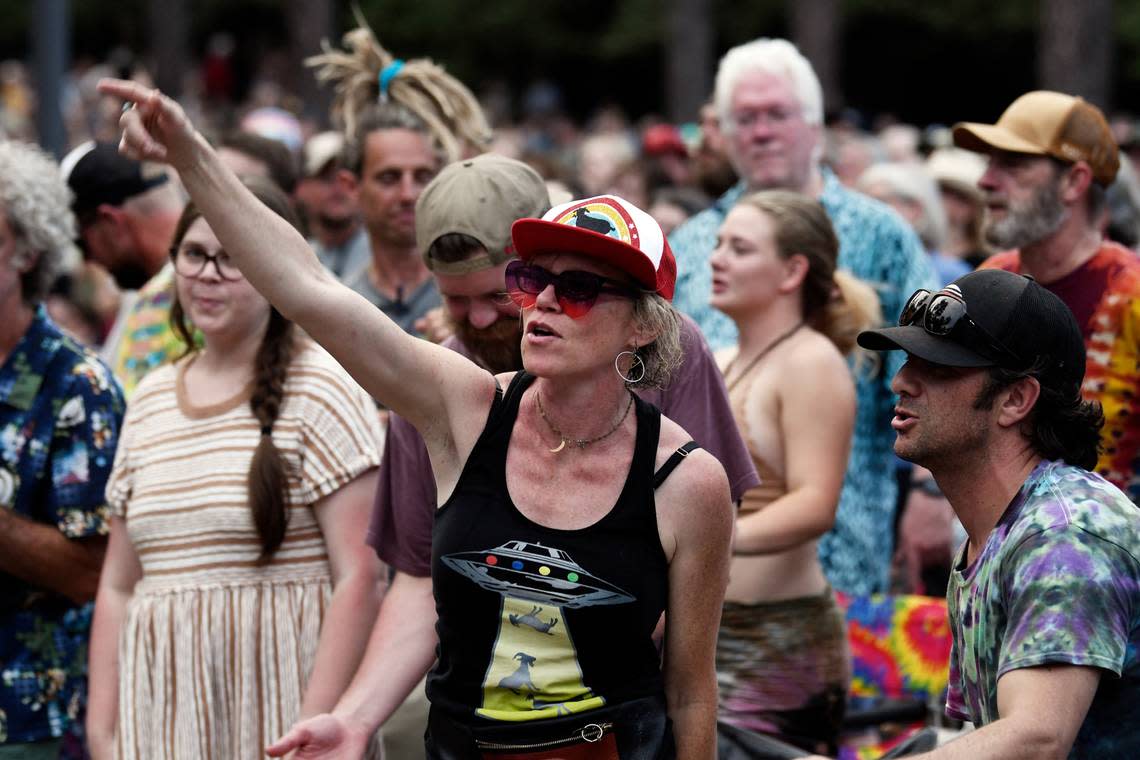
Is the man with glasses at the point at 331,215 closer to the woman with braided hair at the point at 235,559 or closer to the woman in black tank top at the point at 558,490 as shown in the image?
the woman with braided hair at the point at 235,559

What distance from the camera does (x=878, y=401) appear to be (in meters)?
6.02

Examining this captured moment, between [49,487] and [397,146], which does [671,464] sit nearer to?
[49,487]

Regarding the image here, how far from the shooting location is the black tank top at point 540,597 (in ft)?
10.5

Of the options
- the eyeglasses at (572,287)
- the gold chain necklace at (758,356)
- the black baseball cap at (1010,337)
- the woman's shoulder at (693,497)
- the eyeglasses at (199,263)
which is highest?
the eyeglasses at (199,263)

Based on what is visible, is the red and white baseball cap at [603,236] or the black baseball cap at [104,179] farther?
the black baseball cap at [104,179]

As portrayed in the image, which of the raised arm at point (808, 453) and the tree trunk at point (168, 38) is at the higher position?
the tree trunk at point (168, 38)

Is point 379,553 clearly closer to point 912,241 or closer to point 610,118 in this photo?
point 912,241

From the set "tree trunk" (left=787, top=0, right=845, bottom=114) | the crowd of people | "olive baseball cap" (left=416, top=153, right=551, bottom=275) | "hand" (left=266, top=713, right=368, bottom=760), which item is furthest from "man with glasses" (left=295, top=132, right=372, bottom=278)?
"tree trunk" (left=787, top=0, right=845, bottom=114)

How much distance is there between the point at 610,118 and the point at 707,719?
22.4 metres

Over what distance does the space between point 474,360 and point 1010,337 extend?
1.28 meters

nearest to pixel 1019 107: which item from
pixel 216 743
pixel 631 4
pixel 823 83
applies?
pixel 216 743

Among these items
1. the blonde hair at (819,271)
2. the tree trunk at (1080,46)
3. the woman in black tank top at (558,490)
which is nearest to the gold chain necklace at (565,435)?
the woman in black tank top at (558,490)

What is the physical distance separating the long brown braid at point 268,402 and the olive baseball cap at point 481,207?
17.9 inches

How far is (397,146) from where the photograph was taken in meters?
5.98
